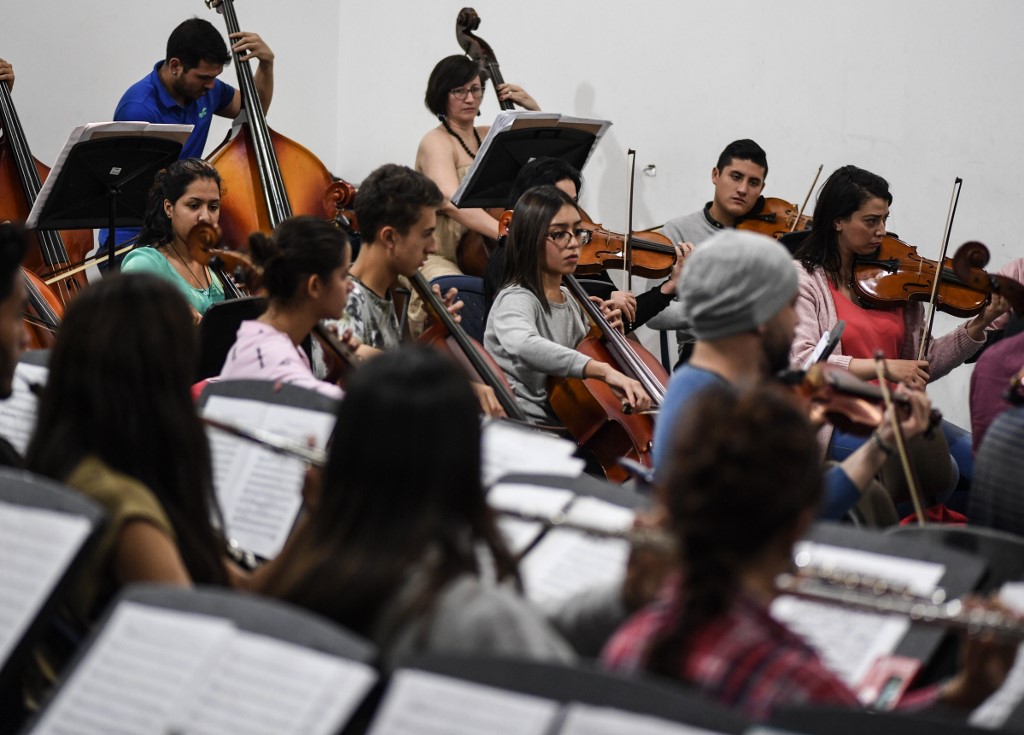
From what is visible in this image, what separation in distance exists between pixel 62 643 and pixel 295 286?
1.10 m

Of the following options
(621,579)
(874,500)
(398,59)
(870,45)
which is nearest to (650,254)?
(870,45)

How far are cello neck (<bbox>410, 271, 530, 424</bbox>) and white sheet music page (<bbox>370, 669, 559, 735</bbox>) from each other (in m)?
1.96

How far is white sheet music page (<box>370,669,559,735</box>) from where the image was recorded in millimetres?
1009

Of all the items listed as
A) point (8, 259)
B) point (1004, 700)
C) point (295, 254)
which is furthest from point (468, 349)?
point (1004, 700)

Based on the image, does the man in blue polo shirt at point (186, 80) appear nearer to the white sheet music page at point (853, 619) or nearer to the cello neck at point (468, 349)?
the cello neck at point (468, 349)

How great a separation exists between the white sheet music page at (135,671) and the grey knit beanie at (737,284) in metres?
1.08

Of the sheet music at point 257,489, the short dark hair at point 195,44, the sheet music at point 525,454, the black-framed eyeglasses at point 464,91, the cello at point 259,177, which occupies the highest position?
the short dark hair at point 195,44

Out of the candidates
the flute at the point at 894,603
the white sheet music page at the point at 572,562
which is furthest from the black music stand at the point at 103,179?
the flute at the point at 894,603

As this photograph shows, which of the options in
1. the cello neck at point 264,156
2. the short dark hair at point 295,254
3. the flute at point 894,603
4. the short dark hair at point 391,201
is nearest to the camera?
the flute at point 894,603

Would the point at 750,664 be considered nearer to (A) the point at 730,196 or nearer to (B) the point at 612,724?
(B) the point at 612,724

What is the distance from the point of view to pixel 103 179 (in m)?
3.55

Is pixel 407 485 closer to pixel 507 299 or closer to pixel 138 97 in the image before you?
pixel 507 299

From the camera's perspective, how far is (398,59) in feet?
18.8

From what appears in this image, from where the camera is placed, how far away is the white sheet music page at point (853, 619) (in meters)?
1.44
